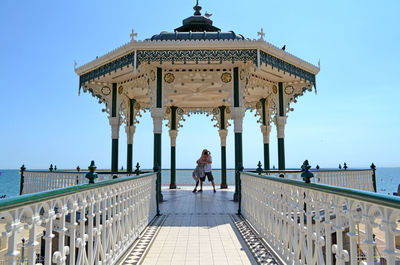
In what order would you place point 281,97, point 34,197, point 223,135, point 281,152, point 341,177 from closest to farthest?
point 34,197 → point 341,177 → point 281,97 → point 281,152 → point 223,135

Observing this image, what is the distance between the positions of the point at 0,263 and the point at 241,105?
27.3 ft

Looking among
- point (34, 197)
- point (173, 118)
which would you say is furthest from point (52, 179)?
point (173, 118)

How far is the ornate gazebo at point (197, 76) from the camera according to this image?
756 cm

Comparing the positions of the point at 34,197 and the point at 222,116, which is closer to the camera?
the point at 34,197

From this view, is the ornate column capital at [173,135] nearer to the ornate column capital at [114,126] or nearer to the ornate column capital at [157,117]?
the ornate column capital at [114,126]

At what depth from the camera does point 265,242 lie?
4121 mm

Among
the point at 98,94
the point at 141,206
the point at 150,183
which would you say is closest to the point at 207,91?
the point at 98,94

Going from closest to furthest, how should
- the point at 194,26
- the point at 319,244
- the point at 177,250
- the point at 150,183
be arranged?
the point at 319,244
the point at 177,250
the point at 150,183
the point at 194,26

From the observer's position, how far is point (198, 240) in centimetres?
432

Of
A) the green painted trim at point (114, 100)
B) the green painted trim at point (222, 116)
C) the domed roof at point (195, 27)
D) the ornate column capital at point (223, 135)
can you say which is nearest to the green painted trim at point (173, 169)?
the ornate column capital at point (223, 135)

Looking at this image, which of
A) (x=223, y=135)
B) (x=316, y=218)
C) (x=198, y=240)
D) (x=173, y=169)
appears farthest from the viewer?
(x=223, y=135)

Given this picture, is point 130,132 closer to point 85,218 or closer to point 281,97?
point 281,97

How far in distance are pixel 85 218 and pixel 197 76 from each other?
6465mm

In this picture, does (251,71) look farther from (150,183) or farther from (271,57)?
(150,183)
